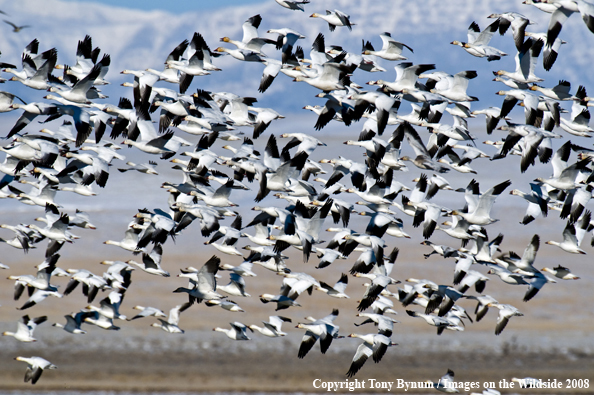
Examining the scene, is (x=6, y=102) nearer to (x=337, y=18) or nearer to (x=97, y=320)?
(x=97, y=320)

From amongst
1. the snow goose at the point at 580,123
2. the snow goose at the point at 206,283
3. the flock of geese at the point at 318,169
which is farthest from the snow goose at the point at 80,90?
the snow goose at the point at 580,123

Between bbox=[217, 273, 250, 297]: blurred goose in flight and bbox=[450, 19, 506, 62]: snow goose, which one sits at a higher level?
bbox=[450, 19, 506, 62]: snow goose

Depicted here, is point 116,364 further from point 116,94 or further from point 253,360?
point 116,94

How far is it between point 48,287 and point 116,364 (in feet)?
9.14

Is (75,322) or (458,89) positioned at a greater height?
(458,89)

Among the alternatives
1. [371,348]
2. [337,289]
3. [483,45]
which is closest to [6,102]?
[337,289]

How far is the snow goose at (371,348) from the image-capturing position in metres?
15.8

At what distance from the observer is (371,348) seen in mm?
16547

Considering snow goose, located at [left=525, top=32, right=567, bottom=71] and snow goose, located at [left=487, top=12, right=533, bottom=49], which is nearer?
snow goose, located at [left=525, top=32, right=567, bottom=71]

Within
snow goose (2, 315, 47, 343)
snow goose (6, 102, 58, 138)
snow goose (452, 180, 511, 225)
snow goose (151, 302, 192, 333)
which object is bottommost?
snow goose (2, 315, 47, 343)

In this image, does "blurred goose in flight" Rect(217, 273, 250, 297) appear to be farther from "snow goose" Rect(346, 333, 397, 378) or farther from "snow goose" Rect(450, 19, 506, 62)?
"snow goose" Rect(450, 19, 506, 62)

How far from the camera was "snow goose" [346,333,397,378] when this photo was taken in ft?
51.8

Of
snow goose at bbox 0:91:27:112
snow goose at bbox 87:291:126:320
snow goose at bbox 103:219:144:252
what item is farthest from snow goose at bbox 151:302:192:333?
snow goose at bbox 0:91:27:112

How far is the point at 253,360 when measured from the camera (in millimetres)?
19734
